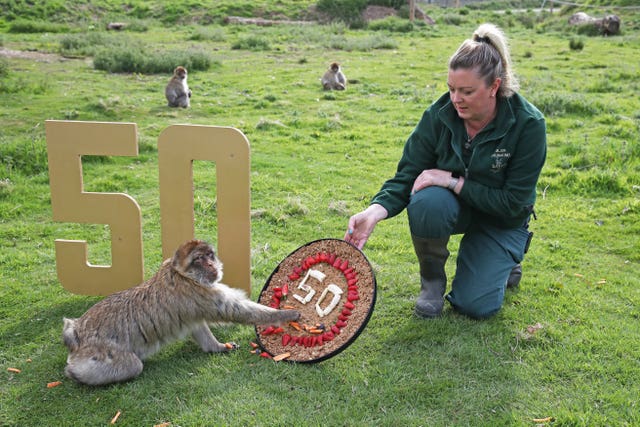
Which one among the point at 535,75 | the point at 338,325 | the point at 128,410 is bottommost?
the point at 128,410

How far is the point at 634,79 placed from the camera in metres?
13.6

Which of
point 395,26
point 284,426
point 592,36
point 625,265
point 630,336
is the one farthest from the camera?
point 395,26

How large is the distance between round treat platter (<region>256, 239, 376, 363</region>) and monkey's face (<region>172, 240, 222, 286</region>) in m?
0.56

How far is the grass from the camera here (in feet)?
11.3

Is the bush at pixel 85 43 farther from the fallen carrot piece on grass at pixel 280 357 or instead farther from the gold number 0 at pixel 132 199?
the fallen carrot piece on grass at pixel 280 357

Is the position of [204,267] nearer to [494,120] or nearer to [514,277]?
[494,120]

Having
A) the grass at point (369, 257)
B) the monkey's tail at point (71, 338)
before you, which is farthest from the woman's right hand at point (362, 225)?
the monkey's tail at point (71, 338)

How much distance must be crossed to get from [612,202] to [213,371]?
517cm

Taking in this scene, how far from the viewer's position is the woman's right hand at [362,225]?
165 inches

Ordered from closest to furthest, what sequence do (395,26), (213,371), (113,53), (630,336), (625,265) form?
(213,371) < (630,336) < (625,265) < (113,53) < (395,26)

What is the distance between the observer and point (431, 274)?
441cm

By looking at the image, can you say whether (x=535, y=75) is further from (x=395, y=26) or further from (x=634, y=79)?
(x=395, y=26)

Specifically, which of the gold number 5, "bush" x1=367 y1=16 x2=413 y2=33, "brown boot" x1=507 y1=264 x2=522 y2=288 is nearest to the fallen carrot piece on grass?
the gold number 5

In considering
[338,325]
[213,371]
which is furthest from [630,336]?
[213,371]
